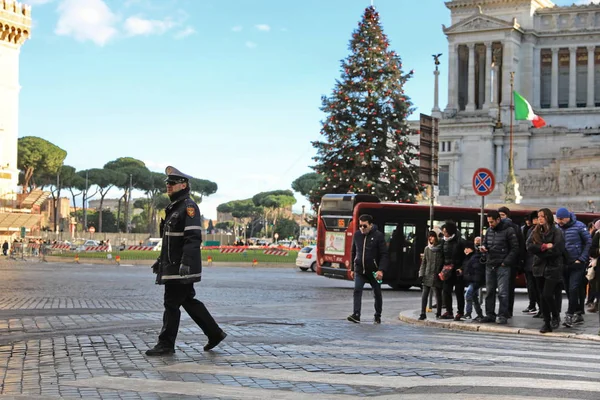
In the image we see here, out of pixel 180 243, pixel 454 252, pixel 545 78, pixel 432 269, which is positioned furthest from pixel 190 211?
pixel 545 78

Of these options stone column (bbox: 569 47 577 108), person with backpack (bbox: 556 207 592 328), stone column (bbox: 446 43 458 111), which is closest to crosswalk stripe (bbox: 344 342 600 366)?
person with backpack (bbox: 556 207 592 328)

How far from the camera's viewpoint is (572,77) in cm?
9069

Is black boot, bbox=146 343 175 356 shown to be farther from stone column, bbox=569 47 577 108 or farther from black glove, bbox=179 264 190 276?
stone column, bbox=569 47 577 108

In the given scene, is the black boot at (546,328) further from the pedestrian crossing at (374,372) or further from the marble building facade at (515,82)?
the marble building facade at (515,82)

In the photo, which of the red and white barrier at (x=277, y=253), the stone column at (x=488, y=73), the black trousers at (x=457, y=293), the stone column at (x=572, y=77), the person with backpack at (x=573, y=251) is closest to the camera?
the person with backpack at (x=573, y=251)

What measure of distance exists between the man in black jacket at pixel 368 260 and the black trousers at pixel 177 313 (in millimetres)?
5793

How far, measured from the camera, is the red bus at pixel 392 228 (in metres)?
29.5

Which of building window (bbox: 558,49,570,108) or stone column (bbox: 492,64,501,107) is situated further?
Answer: building window (bbox: 558,49,570,108)

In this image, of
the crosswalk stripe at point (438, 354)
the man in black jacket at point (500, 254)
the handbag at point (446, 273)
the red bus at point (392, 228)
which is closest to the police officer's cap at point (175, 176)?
the crosswalk stripe at point (438, 354)

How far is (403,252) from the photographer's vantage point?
1164 inches

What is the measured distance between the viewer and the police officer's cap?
10.7 meters

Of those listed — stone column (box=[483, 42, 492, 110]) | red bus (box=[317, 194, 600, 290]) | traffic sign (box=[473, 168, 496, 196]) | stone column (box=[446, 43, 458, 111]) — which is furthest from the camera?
stone column (box=[446, 43, 458, 111])

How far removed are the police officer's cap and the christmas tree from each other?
3701 cm

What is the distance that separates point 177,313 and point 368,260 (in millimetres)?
6294
